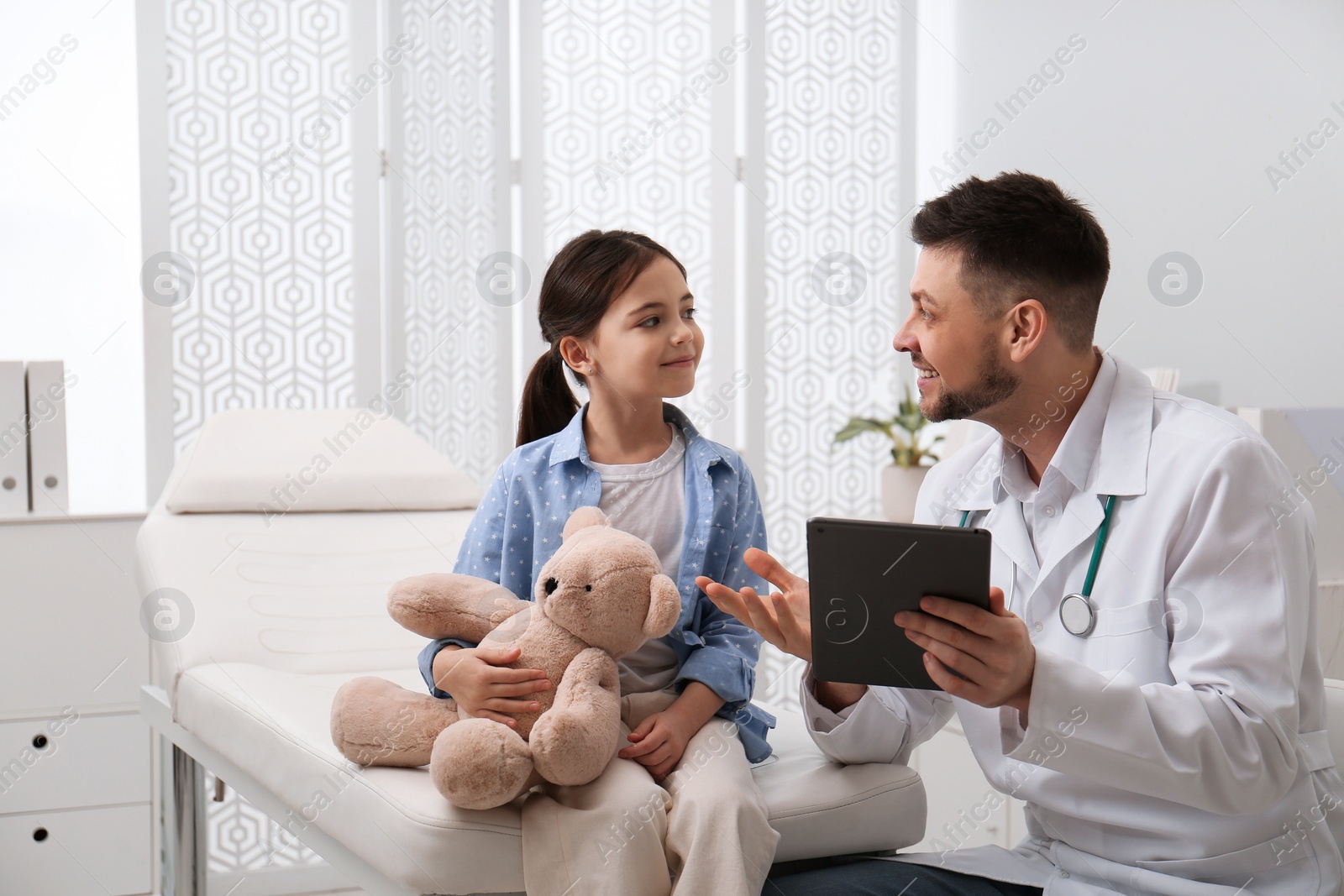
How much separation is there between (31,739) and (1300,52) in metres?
3.18

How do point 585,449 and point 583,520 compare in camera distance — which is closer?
point 583,520

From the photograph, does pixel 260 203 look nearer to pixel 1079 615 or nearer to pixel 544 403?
pixel 544 403

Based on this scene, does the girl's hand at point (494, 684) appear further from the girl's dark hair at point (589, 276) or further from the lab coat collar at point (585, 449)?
the girl's dark hair at point (589, 276)

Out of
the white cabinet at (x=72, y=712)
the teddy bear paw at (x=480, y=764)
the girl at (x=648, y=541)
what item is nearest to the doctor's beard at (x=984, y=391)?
the girl at (x=648, y=541)

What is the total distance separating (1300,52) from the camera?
237 centimetres

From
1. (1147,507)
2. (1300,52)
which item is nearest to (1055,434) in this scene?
(1147,507)

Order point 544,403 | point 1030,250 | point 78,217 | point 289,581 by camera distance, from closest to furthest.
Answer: point 1030,250, point 544,403, point 289,581, point 78,217

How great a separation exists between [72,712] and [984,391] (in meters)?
2.14

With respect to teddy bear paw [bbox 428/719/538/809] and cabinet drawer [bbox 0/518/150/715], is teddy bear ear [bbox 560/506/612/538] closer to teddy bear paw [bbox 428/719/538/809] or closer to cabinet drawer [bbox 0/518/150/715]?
teddy bear paw [bbox 428/719/538/809]

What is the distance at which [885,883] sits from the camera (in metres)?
1.20

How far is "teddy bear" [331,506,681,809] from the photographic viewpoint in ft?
3.45

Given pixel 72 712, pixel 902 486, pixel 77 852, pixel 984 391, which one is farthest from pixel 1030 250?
pixel 77 852

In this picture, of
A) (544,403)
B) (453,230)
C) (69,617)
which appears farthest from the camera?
Result: (453,230)

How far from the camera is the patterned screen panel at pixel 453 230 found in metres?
2.99
